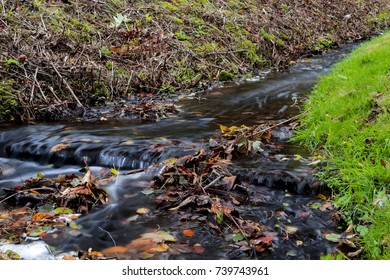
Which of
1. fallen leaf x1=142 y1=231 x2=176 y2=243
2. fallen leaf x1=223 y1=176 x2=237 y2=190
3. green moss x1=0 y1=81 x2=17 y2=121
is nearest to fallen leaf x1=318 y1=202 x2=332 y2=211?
fallen leaf x1=223 y1=176 x2=237 y2=190

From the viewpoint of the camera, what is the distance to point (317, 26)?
14.2m

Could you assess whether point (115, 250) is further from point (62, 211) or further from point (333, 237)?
point (333, 237)

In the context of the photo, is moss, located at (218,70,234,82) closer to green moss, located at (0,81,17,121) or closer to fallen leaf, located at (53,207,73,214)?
→ green moss, located at (0,81,17,121)

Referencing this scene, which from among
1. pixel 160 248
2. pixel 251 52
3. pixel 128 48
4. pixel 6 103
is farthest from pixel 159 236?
pixel 251 52

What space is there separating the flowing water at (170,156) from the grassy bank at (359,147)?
0.22 meters

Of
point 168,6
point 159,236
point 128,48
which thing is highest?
point 168,6

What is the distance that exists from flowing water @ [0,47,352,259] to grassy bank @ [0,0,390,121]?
33.0 inches

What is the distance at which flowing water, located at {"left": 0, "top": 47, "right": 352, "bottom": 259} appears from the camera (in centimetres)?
300

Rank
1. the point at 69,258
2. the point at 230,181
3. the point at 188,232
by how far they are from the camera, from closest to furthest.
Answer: the point at 69,258 < the point at 188,232 < the point at 230,181

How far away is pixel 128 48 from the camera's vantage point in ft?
28.1

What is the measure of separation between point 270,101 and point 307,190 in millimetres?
3873

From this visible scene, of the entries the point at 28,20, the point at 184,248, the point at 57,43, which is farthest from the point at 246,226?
the point at 28,20

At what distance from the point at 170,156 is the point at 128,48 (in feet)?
15.7

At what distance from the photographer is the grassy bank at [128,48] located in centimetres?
675
